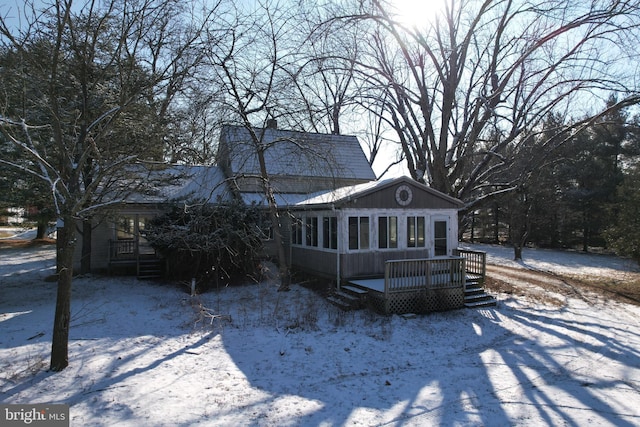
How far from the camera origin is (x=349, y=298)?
1096cm

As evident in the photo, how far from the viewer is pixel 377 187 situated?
1232cm

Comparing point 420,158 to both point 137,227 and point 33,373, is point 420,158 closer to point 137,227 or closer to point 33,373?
point 137,227

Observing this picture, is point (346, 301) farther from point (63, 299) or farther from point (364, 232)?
point (63, 299)

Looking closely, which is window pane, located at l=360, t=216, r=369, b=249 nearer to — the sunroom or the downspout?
the sunroom

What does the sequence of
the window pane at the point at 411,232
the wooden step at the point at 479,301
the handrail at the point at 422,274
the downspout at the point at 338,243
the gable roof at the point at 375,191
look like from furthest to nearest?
the window pane at the point at 411,232 → the downspout at the point at 338,243 → the gable roof at the point at 375,191 → the wooden step at the point at 479,301 → the handrail at the point at 422,274

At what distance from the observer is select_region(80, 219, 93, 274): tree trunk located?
14289 mm

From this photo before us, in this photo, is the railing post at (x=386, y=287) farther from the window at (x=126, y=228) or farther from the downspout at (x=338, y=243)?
the window at (x=126, y=228)

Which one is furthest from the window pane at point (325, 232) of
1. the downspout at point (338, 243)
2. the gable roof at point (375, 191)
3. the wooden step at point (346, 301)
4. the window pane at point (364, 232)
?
the wooden step at point (346, 301)

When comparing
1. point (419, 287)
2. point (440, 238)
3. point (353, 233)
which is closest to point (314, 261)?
point (353, 233)

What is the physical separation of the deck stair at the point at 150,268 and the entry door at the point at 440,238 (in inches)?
398

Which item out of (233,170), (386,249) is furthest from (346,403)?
(233,170)

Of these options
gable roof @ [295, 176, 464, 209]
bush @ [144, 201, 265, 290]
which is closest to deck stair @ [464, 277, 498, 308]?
gable roof @ [295, 176, 464, 209]

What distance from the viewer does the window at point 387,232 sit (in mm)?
12797
